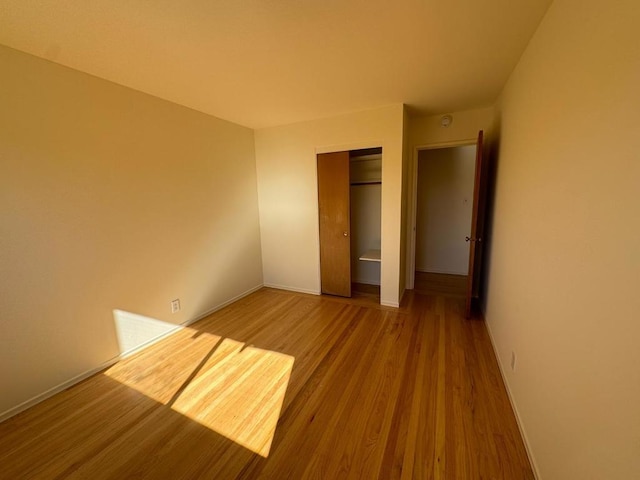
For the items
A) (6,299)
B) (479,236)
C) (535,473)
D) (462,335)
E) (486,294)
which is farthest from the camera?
(479,236)

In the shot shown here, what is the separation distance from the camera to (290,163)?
3639 millimetres

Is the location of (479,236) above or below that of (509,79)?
below

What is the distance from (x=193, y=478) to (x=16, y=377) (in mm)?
1508

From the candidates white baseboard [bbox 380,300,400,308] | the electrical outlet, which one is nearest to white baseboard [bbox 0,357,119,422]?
the electrical outlet

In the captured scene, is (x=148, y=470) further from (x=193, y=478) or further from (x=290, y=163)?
(x=290, y=163)

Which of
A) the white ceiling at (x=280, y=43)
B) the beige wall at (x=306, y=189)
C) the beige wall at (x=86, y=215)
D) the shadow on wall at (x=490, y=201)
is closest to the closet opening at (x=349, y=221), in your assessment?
the beige wall at (x=306, y=189)

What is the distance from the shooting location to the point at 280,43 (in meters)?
1.70

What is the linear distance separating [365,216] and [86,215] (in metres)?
3.29

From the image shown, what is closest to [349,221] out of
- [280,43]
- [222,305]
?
[222,305]

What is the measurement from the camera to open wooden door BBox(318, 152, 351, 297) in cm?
339

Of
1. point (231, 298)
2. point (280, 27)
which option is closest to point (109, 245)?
point (231, 298)

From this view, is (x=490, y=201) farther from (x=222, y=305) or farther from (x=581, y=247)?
(x=222, y=305)

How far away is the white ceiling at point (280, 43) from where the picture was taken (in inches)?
55.2

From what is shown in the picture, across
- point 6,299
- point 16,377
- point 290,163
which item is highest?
point 290,163
